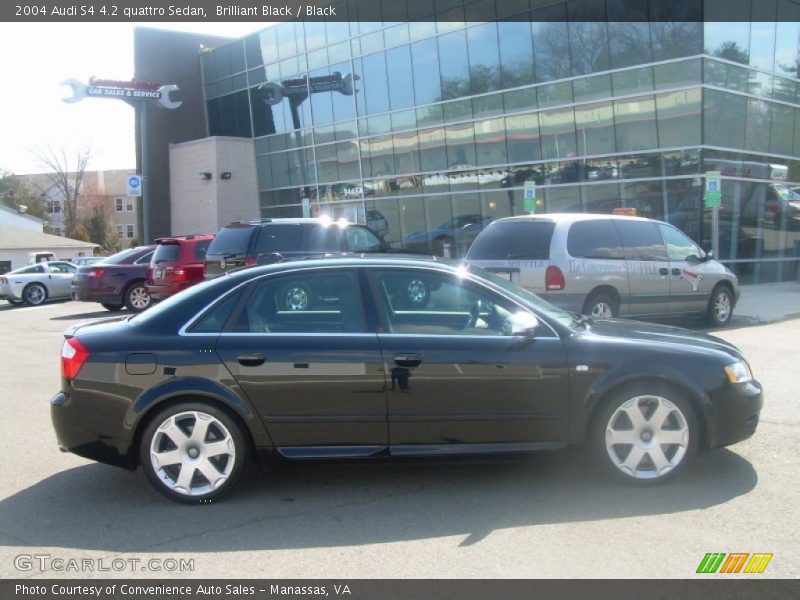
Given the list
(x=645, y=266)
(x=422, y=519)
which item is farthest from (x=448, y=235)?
(x=422, y=519)

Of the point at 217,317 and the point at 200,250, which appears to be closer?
the point at 217,317

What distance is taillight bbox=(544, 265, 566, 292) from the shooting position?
10148 mm

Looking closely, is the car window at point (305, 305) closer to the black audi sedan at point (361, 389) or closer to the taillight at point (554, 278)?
the black audi sedan at point (361, 389)

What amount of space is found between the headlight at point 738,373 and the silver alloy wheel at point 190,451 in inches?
131

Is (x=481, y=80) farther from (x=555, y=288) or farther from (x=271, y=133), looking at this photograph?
(x=555, y=288)

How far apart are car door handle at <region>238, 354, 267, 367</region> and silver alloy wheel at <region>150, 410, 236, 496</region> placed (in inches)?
15.7

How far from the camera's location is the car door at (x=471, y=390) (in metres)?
4.79

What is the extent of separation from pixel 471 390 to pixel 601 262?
6.39 metres

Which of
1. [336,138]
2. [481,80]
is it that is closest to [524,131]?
[481,80]

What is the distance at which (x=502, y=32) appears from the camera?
80.1 ft

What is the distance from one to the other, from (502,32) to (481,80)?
1.73 metres

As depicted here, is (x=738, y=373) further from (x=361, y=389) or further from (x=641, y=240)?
(x=641, y=240)

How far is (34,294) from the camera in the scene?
2514 cm

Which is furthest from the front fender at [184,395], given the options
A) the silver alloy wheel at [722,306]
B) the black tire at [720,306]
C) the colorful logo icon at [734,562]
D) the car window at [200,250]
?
the car window at [200,250]
